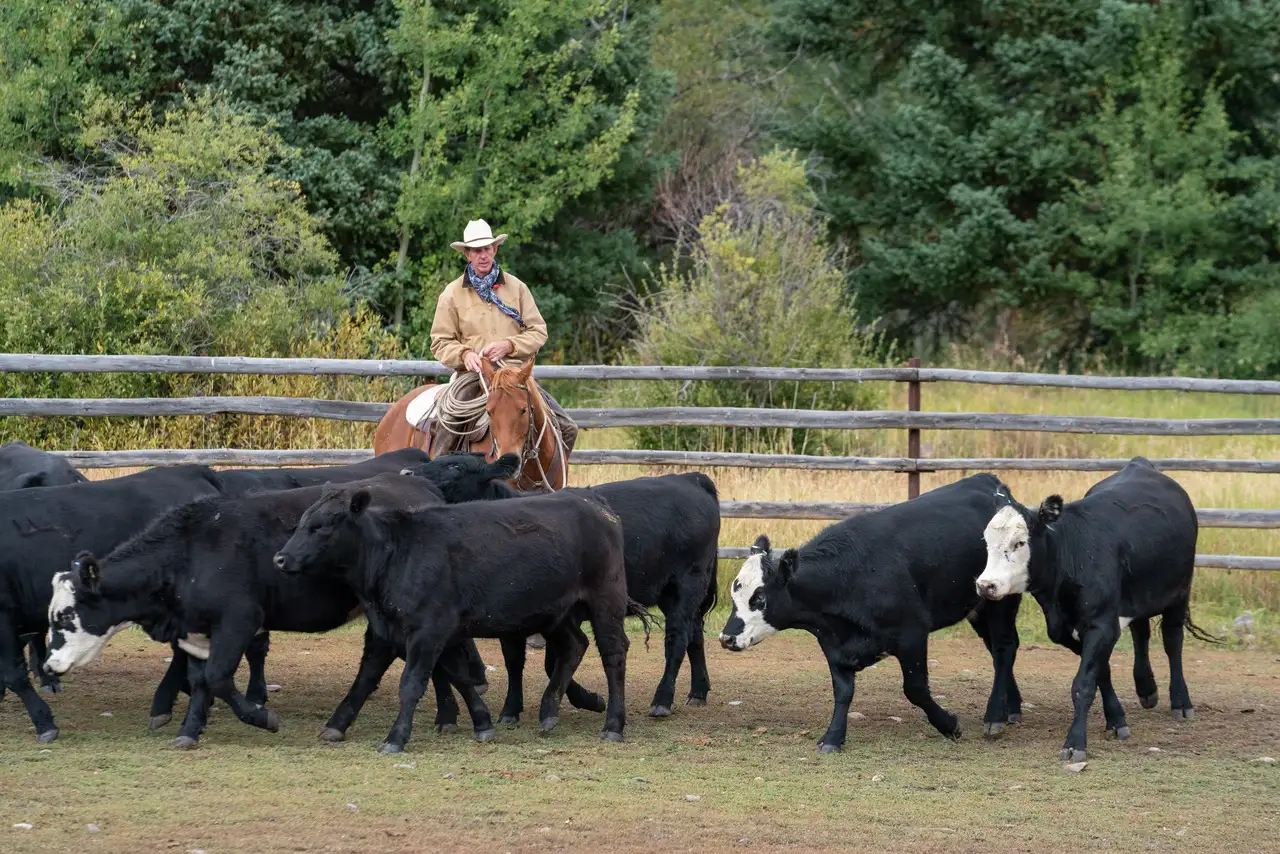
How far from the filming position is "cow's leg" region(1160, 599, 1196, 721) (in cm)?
923

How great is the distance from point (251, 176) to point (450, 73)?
15.9 feet

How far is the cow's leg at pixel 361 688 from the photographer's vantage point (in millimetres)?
8070

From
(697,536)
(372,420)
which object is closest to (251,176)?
(372,420)

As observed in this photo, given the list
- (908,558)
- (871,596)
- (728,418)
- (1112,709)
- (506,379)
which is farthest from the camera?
(728,418)

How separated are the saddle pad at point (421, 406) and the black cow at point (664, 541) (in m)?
1.67

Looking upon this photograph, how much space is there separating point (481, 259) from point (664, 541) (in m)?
2.74

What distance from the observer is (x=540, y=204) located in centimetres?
2520

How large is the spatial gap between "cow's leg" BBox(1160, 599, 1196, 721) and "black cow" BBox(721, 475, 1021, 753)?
3.78ft

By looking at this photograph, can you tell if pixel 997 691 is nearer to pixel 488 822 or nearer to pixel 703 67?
pixel 488 822

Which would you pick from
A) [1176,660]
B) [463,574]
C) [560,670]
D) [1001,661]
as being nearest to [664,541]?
[560,670]

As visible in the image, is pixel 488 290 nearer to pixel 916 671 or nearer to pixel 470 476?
pixel 470 476

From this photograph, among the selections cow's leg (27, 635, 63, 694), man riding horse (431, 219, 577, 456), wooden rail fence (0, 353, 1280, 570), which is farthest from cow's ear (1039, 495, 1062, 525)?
cow's leg (27, 635, 63, 694)

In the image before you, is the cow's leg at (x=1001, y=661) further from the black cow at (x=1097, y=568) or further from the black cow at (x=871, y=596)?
the black cow at (x=1097, y=568)

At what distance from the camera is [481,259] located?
1094cm
